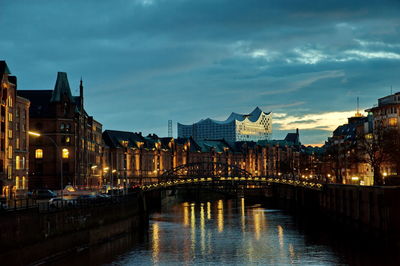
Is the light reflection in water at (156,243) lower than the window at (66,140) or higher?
lower

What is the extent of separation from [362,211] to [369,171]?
72.6 meters

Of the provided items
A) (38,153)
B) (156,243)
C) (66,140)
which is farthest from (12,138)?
(66,140)

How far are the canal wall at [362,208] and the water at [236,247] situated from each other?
441cm

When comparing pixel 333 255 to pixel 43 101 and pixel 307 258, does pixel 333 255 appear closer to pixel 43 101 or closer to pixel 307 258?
pixel 307 258

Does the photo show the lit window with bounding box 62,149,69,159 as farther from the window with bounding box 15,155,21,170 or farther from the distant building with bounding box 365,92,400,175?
the distant building with bounding box 365,92,400,175

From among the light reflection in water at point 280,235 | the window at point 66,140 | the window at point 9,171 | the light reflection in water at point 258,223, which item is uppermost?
the window at point 66,140

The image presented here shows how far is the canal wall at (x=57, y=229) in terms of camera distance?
2201 inches

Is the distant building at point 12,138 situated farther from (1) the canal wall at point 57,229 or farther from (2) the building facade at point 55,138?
(2) the building facade at point 55,138

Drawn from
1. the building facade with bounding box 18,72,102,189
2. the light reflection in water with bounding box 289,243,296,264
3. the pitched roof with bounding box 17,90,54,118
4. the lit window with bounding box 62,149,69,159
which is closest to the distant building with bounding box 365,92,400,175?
the building facade with bounding box 18,72,102,189

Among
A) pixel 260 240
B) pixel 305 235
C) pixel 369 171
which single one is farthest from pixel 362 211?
pixel 369 171

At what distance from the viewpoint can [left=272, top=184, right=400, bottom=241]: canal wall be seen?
85438mm

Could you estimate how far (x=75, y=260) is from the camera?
68500 millimetres

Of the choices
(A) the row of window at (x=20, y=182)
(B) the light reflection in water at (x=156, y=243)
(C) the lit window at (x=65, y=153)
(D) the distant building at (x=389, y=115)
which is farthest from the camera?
(C) the lit window at (x=65, y=153)

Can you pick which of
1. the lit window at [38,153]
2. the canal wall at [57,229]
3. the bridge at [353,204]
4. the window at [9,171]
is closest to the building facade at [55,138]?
the lit window at [38,153]
